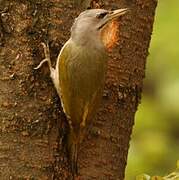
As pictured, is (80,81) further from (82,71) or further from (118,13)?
(118,13)

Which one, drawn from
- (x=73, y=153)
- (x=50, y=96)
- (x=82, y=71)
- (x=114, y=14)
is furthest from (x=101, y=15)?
(x=73, y=153)

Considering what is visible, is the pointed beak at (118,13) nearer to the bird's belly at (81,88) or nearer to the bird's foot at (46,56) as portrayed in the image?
the bird's belly at (81,88)

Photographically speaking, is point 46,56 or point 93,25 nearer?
point 46,56

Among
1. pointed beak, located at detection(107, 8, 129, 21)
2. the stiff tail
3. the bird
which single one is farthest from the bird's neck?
the stiff tail

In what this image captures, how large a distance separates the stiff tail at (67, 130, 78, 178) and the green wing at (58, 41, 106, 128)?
2.8 inches

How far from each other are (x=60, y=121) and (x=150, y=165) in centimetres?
246

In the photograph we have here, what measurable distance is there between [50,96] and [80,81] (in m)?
0.27

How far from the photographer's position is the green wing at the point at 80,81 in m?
3.70

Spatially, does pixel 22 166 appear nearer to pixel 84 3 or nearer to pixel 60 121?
pixel 60 121

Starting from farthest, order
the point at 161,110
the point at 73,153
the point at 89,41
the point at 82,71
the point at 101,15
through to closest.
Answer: the point at 161,110
the point at 89,41
the point at 82,71
the point at 101,15
the point at 73,153

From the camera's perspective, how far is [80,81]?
3.86 m

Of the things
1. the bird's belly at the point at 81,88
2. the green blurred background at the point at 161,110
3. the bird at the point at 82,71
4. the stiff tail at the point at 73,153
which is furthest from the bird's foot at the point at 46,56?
the green blurred background at the point at 161,110

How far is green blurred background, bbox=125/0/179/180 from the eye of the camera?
600 centimetres

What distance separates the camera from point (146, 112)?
20.8 ft
